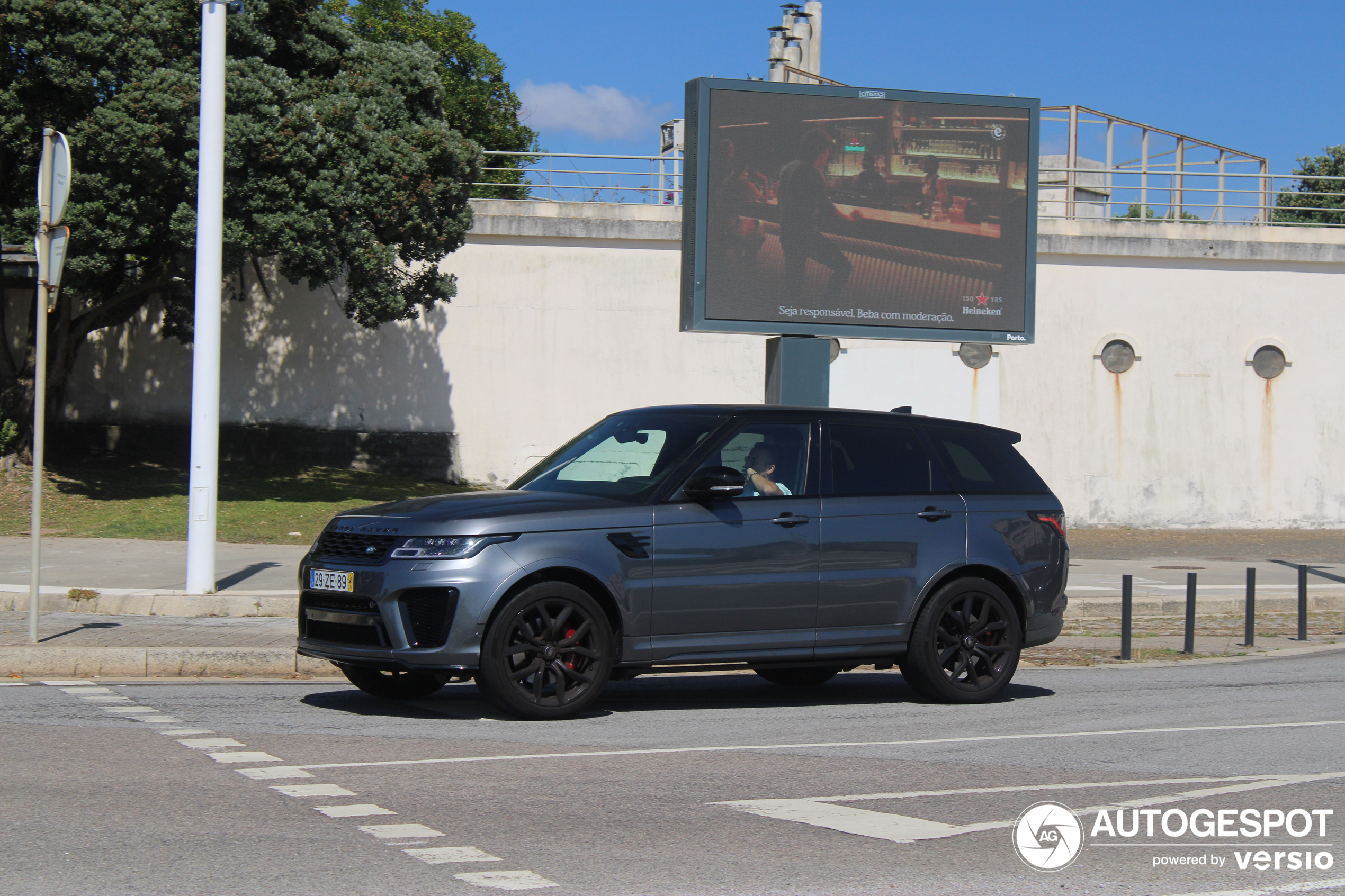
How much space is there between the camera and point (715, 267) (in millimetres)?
15266

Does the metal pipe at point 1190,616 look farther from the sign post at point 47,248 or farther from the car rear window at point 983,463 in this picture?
the sign post at point 47,248

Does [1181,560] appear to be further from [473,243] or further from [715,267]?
[473,243]

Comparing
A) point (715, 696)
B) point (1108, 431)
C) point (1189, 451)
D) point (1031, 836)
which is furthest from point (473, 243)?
point (1031, 836)

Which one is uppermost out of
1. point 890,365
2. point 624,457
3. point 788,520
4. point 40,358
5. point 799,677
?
point 890,365

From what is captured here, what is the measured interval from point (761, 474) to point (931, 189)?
9089 mm

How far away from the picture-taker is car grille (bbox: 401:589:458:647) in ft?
23.0

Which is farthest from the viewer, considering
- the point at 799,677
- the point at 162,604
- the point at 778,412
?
the point at 162,604

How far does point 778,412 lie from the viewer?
8.30 meters

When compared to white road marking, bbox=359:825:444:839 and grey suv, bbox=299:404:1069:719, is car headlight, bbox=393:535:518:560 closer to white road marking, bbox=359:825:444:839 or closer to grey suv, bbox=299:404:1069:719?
grey suv, bbox=299:404:1069:719

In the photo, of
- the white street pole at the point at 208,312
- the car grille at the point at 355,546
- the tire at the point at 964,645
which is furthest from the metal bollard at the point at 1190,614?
the white street pole at the point at 208,312

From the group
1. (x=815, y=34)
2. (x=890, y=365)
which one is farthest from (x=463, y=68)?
(x=890, y=365)

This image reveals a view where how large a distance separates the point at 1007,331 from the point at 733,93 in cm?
443

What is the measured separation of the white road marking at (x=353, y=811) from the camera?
525 centimetres

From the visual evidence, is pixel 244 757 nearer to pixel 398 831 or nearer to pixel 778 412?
pixel 398 831
